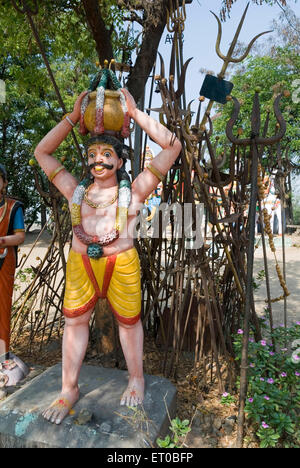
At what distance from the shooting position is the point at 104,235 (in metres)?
1.81

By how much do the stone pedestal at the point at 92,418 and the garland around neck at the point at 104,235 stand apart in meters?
0.85

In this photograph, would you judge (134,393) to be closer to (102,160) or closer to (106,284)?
(106,284)

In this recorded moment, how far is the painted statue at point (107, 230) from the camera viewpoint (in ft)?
5.97

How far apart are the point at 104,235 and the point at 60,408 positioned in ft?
3.14

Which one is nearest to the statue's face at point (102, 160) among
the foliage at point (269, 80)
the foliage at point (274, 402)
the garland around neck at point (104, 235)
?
the garland around neck at point (104, 235)

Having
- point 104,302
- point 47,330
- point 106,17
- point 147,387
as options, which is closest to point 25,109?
point 106,17

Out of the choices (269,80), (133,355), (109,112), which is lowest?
(133,355)

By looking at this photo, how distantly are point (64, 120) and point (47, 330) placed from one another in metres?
2.39

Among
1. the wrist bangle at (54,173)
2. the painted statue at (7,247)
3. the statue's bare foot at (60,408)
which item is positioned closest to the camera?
the statue's bare foot at (60,408)

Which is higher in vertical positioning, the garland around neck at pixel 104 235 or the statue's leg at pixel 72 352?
the garland around neck at pixel 104 235

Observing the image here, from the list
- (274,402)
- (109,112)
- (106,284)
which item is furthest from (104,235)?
(274,402)

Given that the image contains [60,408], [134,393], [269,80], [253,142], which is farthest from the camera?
[269,80]

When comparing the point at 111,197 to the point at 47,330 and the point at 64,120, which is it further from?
the point at 47,330

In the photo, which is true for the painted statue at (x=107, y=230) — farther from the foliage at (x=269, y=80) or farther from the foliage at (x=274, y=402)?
the foliage at (x=269, y=80)
